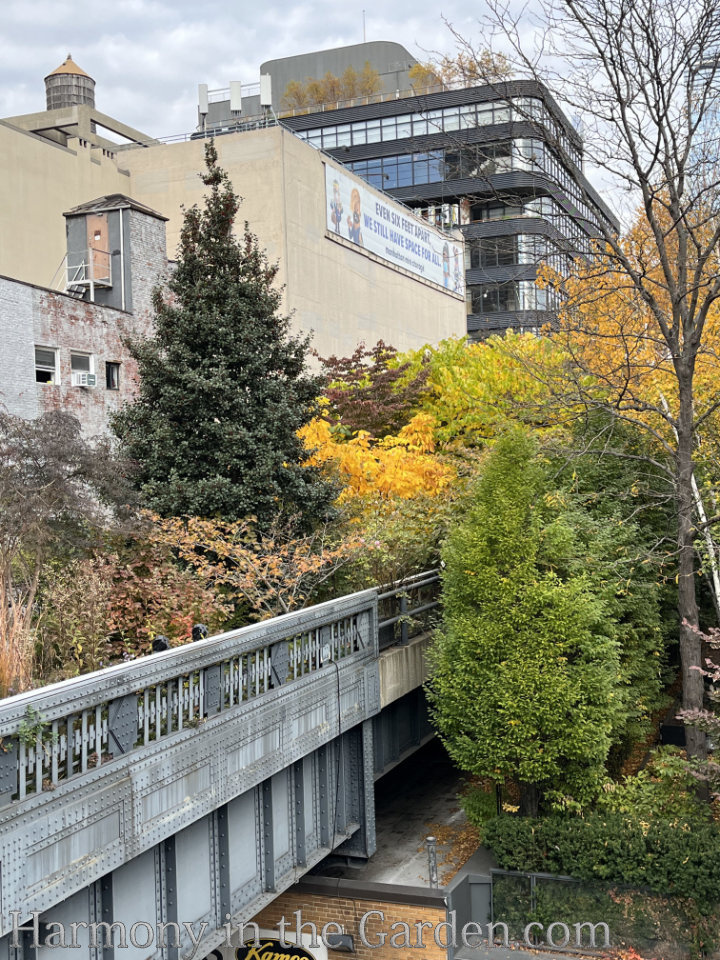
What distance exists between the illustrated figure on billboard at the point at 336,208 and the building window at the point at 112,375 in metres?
16.5

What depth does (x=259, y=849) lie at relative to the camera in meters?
12.0

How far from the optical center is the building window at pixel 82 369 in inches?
965

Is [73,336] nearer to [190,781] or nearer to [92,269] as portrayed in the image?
[92,269]

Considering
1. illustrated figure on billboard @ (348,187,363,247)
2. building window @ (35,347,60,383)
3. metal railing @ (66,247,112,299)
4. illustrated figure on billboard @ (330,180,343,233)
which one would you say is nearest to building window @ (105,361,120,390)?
building window @ (35,347,60,383)

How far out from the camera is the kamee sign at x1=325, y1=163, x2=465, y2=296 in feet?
132

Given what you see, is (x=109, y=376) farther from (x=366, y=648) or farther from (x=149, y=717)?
(x=149, y=717)

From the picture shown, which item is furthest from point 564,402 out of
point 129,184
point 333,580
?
point 129,184

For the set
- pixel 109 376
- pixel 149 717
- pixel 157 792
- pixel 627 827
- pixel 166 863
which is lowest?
pixel 627 827

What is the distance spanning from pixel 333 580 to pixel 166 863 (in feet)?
28.0

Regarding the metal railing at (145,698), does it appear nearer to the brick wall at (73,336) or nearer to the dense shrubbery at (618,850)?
the dense shrubbery at (618,850)

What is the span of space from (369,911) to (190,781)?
239 inches

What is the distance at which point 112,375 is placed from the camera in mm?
26047
